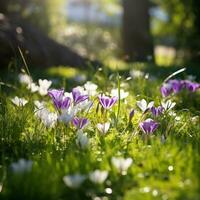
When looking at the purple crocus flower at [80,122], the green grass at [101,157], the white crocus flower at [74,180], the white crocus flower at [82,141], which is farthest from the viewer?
the purple crocus flower at [80,122]

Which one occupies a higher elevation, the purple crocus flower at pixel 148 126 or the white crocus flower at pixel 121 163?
the purple crocus flower at pixel 148 126

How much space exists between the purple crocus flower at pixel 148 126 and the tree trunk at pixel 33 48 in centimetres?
552

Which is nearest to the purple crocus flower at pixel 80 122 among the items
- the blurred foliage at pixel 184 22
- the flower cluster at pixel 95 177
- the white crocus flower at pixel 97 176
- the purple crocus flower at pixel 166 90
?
the flower cluster at pixel 95 177

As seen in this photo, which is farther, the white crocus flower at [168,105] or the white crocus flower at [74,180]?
the white crocus flower at [168,105]

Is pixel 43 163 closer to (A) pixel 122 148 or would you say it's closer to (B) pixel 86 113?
(A) pixel 122 148

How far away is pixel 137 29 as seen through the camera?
586 inches

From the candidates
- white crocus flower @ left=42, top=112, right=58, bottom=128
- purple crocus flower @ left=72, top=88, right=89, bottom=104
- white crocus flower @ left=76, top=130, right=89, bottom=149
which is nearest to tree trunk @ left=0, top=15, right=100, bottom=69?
purple crocus flower @ left=72, top=88, right=89, bottom=104

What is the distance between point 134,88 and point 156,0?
1578 centimetres

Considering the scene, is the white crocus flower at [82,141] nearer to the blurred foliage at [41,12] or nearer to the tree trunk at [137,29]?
the tree trunk at [137,29]

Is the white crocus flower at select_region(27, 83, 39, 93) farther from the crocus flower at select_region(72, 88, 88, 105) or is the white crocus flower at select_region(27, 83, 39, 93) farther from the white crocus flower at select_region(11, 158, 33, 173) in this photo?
the white crocus flower at select_region(11, 158, 33, 173)

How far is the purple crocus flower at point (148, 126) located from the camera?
10.0 feet

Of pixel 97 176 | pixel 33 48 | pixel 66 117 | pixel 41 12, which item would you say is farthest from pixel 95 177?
pixel 41 12

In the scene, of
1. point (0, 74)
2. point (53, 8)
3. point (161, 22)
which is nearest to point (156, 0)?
point (161, 22)

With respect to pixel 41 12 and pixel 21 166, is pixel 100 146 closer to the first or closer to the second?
pixel 21 166
